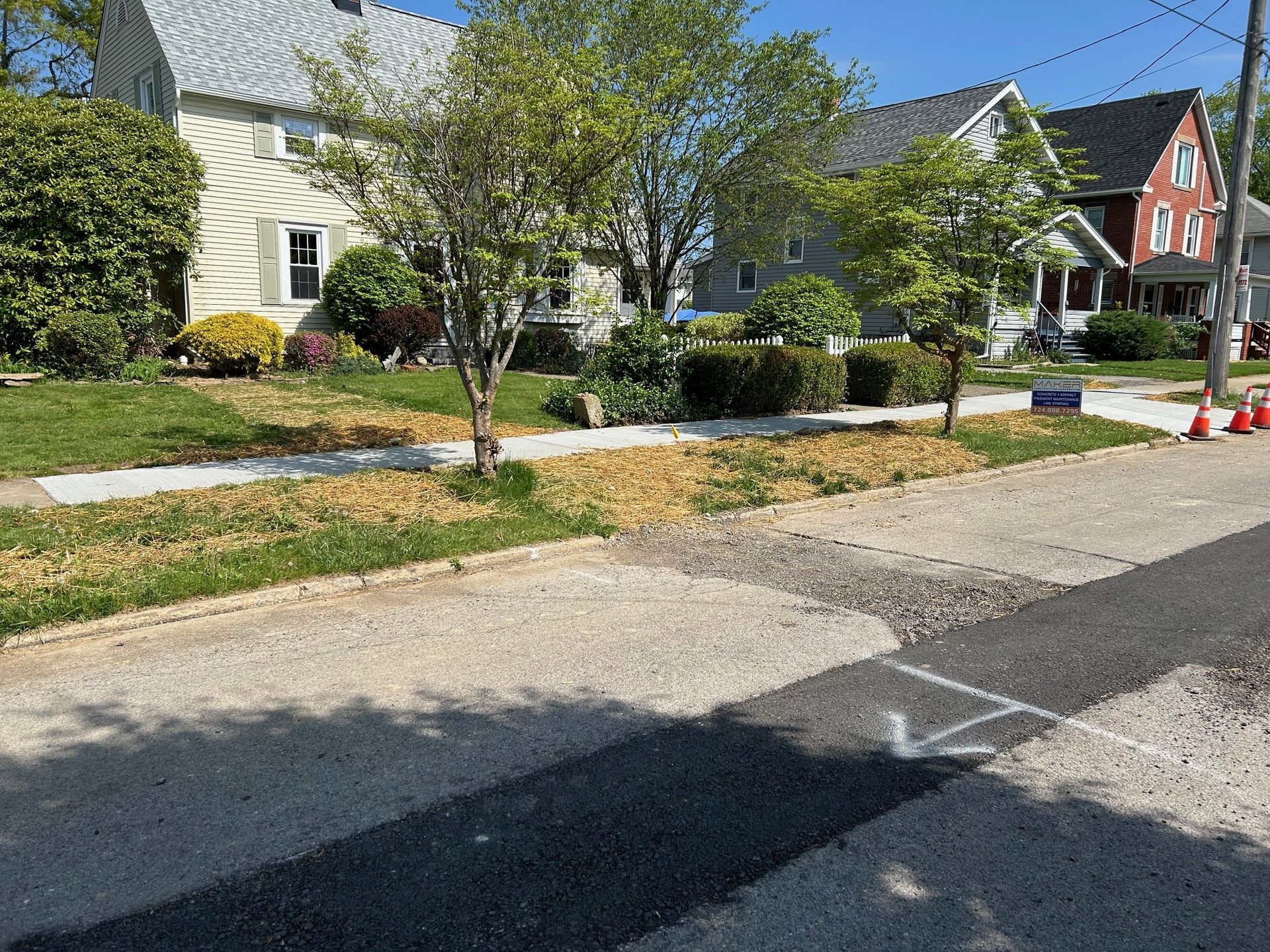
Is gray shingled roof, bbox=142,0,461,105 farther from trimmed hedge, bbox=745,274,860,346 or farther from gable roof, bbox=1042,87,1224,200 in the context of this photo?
gable roof, bbox=1042,87,1224,200

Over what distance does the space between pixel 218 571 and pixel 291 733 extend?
250 centimetres

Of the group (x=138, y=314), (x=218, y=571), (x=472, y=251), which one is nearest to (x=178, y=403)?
(x=138, y=314)

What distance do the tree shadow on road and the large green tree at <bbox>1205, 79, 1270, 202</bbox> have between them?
6694 centimetres

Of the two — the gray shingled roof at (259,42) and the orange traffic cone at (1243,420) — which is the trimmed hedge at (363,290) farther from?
the orange traffic cone at (1243,420)

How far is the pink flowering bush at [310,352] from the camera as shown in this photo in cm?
1934

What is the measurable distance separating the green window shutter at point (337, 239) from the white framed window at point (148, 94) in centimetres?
440

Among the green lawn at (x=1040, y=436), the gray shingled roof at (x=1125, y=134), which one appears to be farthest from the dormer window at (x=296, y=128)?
the gray shingled roof at (x=1125, y=134)

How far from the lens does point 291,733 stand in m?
4.20

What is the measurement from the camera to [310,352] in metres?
19.3

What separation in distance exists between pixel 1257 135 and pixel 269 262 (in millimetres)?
62537

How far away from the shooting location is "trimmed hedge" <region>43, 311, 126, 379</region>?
15.9 meters

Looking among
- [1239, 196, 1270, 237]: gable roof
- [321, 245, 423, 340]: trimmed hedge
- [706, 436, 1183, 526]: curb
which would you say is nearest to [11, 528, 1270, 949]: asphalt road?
[706, 436, 1183, 526]: curb

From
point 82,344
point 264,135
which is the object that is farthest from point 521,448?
A: point 264,135

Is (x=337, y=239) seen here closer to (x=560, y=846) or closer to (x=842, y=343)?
(x=842, y=343)
